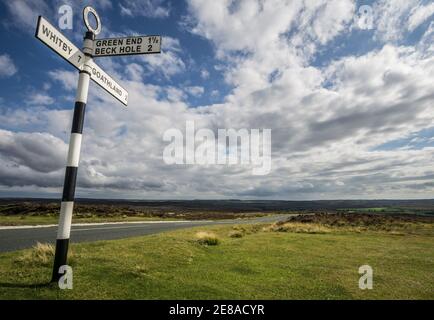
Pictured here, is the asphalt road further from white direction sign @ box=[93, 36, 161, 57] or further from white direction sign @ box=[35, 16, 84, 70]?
white direction sign @ box=[93, 36, 161, 57]

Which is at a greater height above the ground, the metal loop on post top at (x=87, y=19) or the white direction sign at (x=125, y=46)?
the metal loop on post top at (x=87, y=19)

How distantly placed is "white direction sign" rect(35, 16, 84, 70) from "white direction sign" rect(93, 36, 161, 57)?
0.42 metres

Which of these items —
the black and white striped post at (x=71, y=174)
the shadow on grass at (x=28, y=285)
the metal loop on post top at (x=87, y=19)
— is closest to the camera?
the shadow on grass at (x=28, y=285)

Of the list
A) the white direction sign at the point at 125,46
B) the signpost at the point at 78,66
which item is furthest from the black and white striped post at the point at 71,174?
the white direction sign at the point at 125,46

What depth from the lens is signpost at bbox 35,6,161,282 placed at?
5422 mm

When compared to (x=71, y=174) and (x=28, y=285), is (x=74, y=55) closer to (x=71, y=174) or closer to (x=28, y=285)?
(x=71, y=174)

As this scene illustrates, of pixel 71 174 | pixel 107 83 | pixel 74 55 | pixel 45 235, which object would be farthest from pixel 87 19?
pixel 45 235

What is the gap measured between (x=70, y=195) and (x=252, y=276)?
469 centimetres

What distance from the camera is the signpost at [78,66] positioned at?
213 inches

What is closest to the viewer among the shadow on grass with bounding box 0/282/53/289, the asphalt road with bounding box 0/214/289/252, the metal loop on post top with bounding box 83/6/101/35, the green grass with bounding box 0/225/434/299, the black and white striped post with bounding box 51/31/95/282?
the shadow on grass with bounding box 0/282/53/289

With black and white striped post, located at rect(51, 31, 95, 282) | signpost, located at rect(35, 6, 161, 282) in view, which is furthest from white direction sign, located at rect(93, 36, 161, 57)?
black and white striped post, located at rect(51, 31, 95, 282)

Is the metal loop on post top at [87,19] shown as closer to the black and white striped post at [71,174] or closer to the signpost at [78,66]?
the signpost at [78,66]
